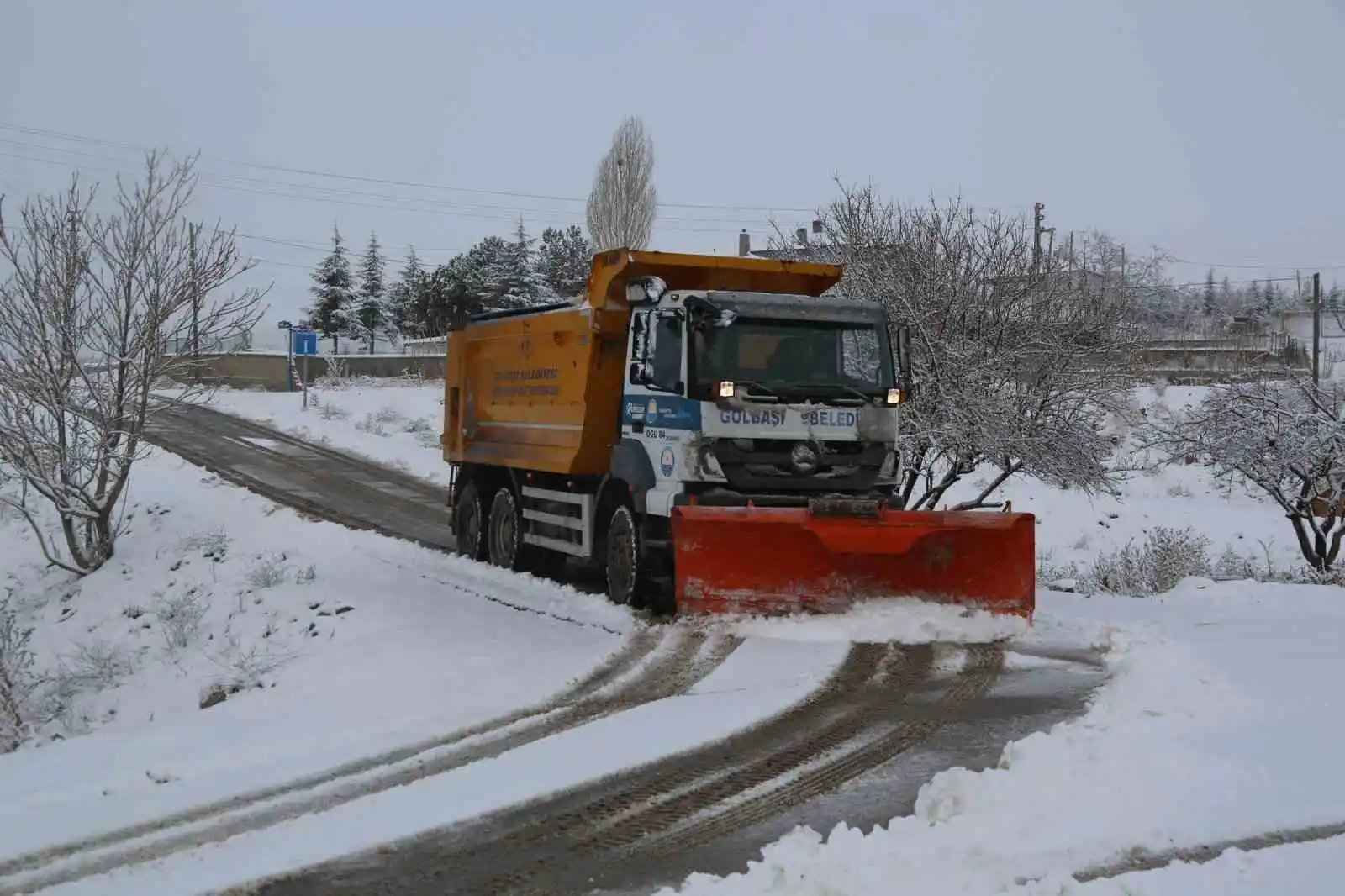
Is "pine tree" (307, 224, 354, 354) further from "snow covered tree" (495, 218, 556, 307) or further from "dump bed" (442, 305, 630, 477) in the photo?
"dump bed" (442, 305, 630, 477)

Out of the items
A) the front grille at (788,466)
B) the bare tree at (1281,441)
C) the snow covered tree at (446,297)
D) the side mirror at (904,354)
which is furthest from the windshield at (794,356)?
the snow covered tree at (446,297)

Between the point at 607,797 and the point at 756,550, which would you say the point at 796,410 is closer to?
the point at 756,550

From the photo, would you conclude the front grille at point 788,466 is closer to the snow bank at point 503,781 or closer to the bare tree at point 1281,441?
the snow bank at point 503,781

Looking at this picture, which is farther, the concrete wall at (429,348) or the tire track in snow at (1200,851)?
the concrete wall at (429,348)

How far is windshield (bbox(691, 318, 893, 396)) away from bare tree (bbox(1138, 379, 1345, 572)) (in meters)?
7.89

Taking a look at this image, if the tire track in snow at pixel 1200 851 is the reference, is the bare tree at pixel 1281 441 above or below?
above

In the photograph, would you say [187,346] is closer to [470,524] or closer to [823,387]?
[470,524]

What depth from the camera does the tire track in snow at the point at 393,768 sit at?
533 centimetres

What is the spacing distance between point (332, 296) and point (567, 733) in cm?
6198

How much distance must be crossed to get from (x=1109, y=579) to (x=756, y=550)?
6.28m

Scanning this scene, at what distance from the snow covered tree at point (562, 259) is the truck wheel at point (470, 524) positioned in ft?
133

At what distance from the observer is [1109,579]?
1476 centimetres

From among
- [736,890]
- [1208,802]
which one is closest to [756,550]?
[1208,802]

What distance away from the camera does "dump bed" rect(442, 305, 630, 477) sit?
1244 cm
